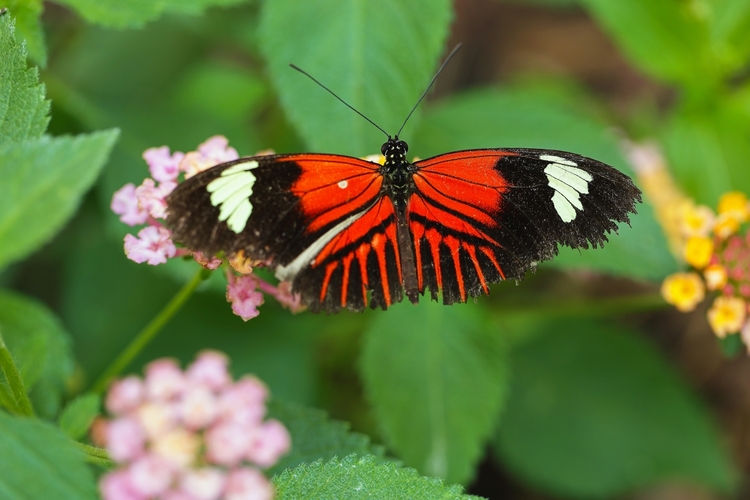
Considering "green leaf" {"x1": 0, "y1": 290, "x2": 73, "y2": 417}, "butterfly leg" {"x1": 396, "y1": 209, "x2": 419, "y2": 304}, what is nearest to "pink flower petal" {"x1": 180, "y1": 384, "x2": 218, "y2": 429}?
"butterfly leg" {"x1": 396, "y1": 209, "x2": 419, "y2": 304}

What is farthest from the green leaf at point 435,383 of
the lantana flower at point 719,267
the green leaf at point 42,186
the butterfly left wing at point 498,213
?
the green leaf at point 42,186

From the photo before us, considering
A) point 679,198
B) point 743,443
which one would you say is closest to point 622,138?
point 679,198

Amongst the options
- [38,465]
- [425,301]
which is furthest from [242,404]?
[425,301]

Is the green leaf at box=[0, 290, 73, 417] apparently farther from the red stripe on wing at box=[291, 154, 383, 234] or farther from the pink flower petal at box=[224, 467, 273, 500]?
the pink flower petal at box=[224, 467, 273, 500]

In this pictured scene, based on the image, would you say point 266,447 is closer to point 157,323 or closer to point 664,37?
point 157,323

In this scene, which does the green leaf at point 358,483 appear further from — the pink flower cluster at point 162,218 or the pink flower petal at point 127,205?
the pink flower petal at point 127,205

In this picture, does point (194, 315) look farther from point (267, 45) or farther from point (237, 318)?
point (267, 45)
